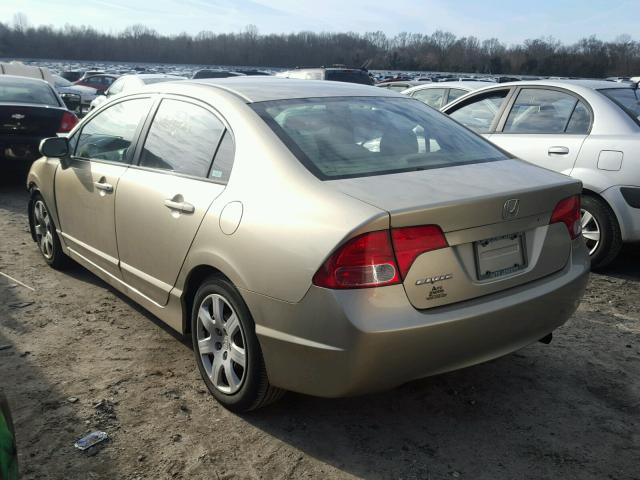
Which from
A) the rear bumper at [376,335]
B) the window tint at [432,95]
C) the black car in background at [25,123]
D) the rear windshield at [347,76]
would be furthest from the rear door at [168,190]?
the rear windshield at [347,76]

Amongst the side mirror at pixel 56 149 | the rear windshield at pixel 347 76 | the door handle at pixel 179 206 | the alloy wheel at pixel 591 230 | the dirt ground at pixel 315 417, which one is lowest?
the dirt ground at pixel 315 417

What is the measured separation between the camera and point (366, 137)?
3225 millimetres

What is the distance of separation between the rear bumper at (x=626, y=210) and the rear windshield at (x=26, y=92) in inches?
307

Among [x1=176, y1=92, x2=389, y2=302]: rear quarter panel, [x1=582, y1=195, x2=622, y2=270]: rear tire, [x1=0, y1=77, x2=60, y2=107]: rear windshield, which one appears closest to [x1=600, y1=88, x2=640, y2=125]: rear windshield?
[x1=582, y1=195, x2=622, y2=270]: rear tire

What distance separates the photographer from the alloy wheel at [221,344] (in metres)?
2.98

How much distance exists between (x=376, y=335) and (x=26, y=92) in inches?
346

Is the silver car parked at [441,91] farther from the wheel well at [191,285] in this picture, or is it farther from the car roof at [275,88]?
the wheel well at [191,285]

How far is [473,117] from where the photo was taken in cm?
666

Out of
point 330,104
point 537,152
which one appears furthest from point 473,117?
point 330,104

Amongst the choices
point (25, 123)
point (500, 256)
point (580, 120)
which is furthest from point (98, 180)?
point (25, 123)

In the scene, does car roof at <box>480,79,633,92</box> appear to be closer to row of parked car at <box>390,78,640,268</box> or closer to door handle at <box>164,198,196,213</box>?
row of parked car at <box>390,78,640,268</box>

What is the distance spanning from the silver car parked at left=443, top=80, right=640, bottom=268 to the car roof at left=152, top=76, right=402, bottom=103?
224 centimetres

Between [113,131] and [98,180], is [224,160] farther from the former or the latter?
[113,131]

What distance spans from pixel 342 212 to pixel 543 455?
4.69ft
